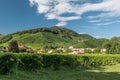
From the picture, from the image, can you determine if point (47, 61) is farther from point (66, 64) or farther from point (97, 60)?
point (97, 60)

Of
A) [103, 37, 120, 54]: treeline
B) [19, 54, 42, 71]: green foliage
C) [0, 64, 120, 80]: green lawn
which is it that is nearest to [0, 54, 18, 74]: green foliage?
[0, 64, 120, 80]: green lawn

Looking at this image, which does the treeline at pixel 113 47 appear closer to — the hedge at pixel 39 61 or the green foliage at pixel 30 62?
the hedge at pixel 39 61

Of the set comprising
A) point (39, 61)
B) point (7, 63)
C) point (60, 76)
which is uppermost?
point (39, 61)

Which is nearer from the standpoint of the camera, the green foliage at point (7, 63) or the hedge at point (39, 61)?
the green foliage at point (7, 63)

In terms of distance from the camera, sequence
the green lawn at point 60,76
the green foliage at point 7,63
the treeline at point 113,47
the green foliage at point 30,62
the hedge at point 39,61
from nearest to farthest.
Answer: the green lawn at point 60,76
the green foliage at point 7,63
the hedge at point 39,61
the green foliage at point 30,62
the treeline at point 113,47

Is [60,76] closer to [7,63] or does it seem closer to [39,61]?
[7,63]

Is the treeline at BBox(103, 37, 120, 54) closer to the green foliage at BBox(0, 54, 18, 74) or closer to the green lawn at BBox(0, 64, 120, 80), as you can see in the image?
the green lawn at BBox(0, 64, 120, 80)

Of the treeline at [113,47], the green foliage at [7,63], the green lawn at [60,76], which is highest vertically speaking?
the treeline at [113,47]

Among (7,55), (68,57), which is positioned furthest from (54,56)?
(7,55)

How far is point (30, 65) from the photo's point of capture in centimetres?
2294

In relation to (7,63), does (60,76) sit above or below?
below

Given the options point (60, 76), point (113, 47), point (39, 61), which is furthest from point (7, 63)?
point (113, 47)

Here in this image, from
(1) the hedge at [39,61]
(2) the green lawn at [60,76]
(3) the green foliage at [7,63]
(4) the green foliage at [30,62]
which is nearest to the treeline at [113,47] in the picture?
(1) the hedge at [39,61]

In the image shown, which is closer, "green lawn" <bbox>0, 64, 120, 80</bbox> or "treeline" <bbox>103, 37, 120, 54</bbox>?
"green lawn" <bbox>0, 64, 120, 80</bbox>
